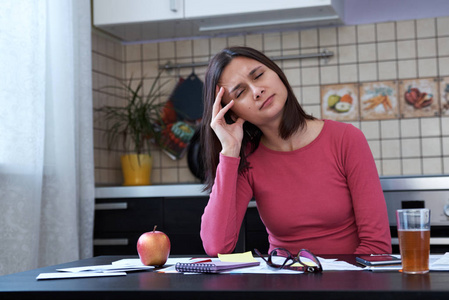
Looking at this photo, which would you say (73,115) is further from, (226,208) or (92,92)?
(226,208)

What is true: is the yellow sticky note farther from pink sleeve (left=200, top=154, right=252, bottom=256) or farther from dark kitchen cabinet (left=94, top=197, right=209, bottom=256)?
dark kitchen cabinet (left=94, top=197, right=209, bottom=256)

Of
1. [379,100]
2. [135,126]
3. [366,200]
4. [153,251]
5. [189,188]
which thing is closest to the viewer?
[153,251]

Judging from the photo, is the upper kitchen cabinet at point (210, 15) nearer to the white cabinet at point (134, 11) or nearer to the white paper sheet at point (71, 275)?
the white cabinet at point (134, 11)

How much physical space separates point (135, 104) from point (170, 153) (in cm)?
36

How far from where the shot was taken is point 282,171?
1.82 metres

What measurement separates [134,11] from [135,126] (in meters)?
0.59

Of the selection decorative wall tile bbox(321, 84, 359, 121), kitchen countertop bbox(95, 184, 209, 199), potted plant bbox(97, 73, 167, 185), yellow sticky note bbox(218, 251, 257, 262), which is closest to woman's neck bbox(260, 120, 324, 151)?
yellow sticky note bbox(218, 251, 257, 262)

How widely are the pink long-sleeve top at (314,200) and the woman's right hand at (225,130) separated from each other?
37 mm

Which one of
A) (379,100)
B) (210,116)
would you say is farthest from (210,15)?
(210,116)

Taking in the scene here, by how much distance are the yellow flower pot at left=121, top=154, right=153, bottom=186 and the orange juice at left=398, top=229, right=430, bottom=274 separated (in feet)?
7.42

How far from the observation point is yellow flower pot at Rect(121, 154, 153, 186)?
10.6ft

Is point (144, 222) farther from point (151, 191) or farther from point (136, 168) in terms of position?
point (136, 168)

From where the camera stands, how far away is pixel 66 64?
2756 millimetres

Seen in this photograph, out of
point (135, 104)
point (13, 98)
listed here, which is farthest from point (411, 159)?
point (13, 98)
